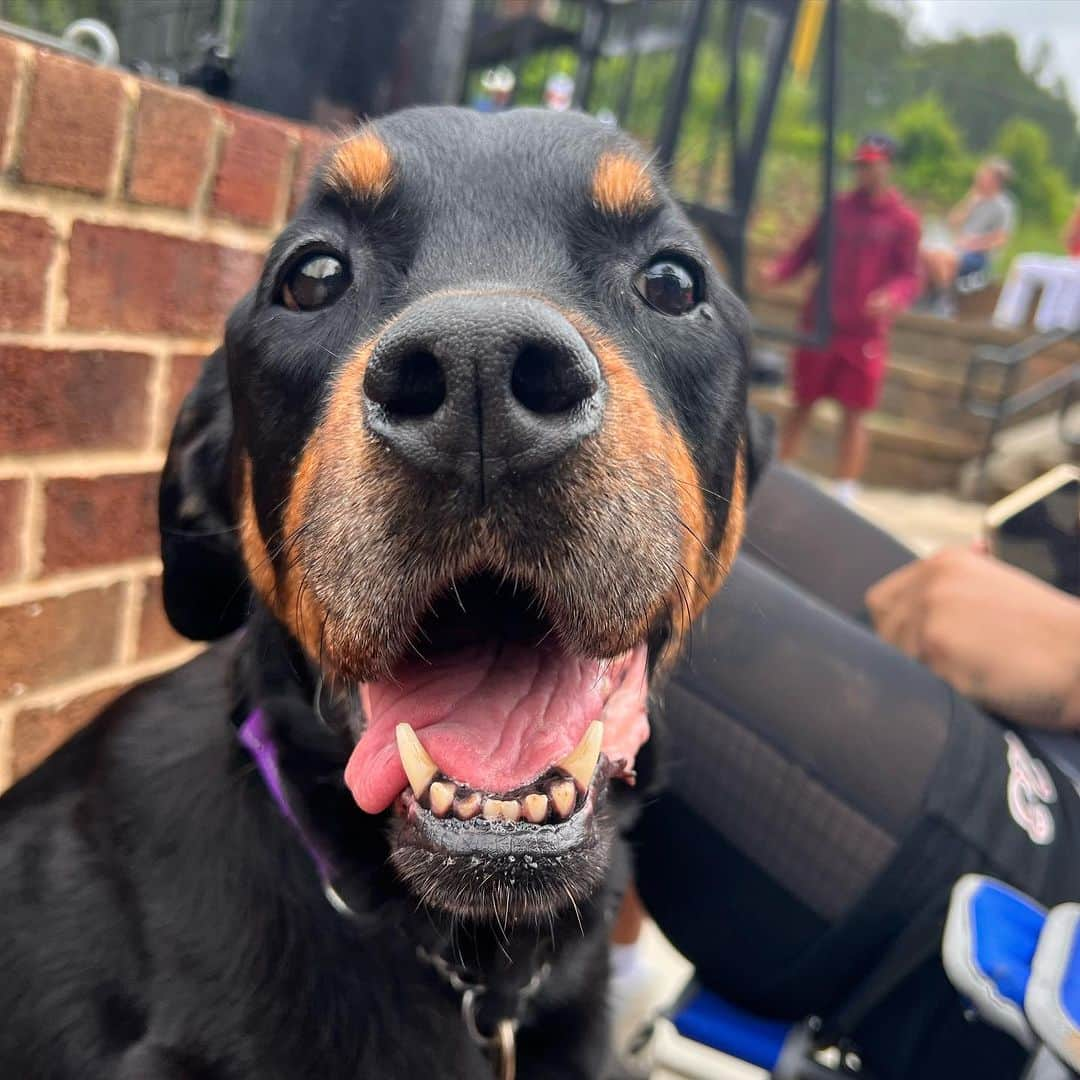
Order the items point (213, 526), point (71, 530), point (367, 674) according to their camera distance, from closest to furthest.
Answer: point (367, 674) < point (213, 526) < point (71, 530)

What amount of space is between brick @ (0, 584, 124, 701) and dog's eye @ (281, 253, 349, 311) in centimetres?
92

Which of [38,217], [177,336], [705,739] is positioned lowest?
[705,739]

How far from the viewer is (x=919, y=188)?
3469 cm

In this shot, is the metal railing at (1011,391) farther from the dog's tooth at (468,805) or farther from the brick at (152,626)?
the dog's tooth at (468,805)


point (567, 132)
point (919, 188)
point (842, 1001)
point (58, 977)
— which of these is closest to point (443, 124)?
point (567, 132)

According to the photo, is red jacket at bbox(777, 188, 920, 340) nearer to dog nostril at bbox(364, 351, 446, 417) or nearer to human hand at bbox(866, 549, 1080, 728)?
human hand at bbox(866, 549, 1080, 728)

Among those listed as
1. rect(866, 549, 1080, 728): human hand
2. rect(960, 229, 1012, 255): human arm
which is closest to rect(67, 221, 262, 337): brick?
rect(866, 549, 1080, 728): human hand

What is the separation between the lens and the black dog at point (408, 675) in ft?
3.97

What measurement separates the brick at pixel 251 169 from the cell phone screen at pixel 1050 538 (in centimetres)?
193

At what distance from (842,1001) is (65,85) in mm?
2201

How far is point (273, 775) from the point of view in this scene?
5.04ft

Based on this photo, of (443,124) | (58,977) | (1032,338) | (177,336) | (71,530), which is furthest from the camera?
(1032,338)

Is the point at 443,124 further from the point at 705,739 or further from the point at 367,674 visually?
the point at 705,739

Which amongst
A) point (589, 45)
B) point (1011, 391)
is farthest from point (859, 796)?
point (1011, 391)
